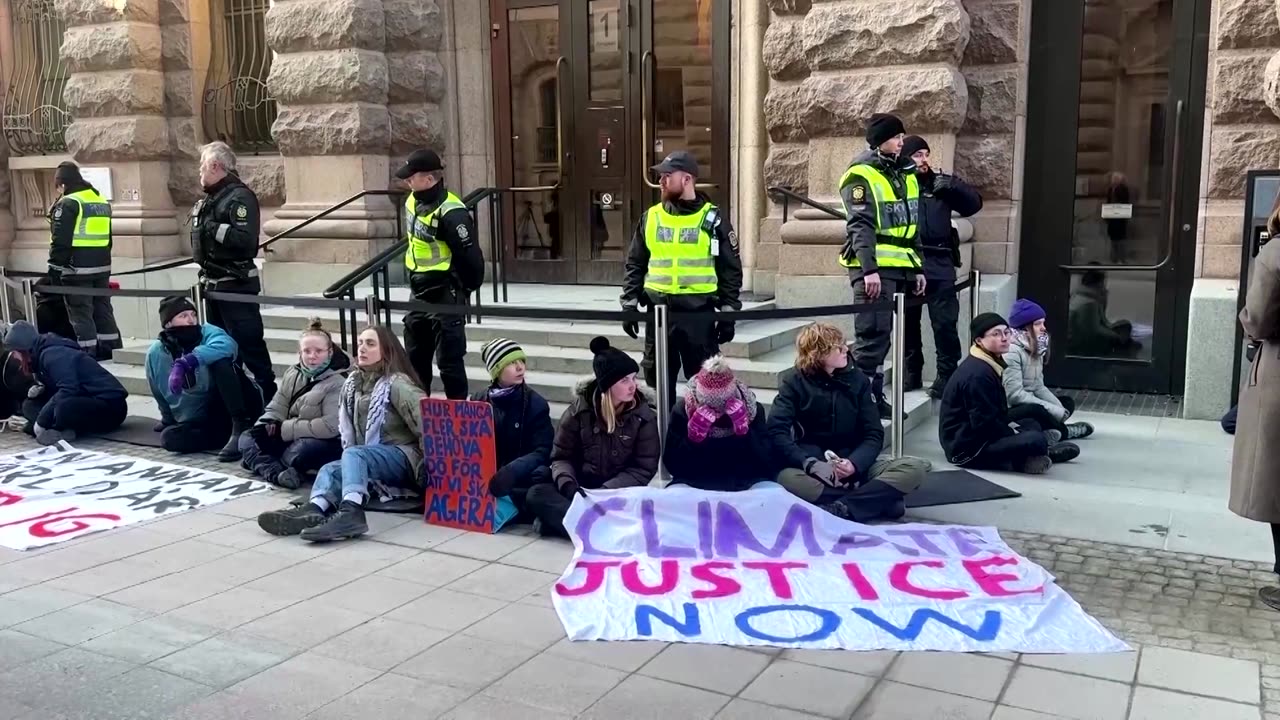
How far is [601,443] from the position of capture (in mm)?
5934

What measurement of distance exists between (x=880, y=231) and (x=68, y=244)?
766cm

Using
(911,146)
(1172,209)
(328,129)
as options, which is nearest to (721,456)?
(911,146)

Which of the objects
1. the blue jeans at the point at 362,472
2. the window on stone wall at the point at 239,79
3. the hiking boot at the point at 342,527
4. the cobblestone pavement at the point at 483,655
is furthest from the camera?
the window on stone wall at the point at 239,79

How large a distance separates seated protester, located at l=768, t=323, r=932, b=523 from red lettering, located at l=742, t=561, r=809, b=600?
62 centimetres

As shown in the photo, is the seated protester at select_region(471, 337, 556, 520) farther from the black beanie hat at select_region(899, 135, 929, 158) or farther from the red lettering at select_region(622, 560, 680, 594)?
the black beanie hat at select_region(899, 135, 929, 158)

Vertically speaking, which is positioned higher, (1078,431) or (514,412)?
(514,412)

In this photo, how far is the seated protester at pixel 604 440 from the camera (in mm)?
5840

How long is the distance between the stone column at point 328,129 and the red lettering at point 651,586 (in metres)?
6.80

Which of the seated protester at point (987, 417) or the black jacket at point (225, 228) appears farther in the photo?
the black jacket at point (225, 228)

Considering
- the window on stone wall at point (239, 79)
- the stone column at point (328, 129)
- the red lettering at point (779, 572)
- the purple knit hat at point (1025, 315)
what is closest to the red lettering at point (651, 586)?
the red lettering at point (779, 572)

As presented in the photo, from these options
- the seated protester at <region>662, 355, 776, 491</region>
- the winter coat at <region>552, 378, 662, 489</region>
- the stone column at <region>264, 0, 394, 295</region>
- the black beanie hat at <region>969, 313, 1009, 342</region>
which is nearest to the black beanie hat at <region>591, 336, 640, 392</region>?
the winter coat at <region>552, 378, 662, 489</region>

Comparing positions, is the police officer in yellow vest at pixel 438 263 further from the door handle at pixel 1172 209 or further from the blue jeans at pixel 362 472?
the door handle at pixel 1172 209

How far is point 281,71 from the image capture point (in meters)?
11.3

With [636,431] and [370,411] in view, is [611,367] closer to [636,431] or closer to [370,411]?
[636,431]
